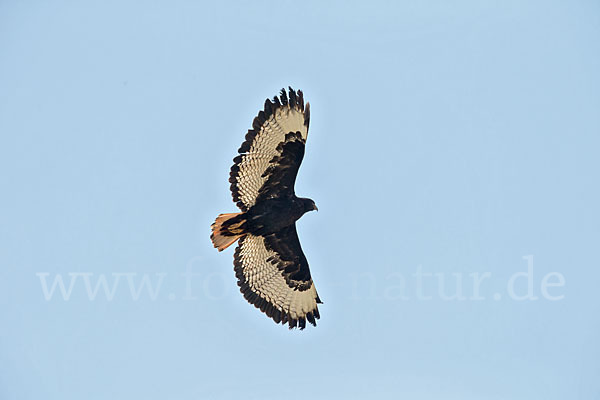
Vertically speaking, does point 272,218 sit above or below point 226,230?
above

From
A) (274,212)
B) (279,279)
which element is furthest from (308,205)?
(279,279)

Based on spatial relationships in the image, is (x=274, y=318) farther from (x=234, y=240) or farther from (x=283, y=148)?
(x=283, y=148)

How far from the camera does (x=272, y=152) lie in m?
12.7

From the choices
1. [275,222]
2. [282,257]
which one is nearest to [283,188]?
[275,222]

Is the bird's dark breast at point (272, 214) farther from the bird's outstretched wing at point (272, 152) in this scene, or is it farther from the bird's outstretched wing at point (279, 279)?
the bird's outstretched wing at point (279, 279)

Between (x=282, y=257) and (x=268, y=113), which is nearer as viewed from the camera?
(x=268, y=113)

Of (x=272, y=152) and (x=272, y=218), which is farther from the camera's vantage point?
(x=272, y=218)

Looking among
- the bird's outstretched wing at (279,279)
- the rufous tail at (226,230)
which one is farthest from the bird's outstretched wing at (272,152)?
the bird's outstretched wing at (279,279)

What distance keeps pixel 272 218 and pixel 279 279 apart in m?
1.54

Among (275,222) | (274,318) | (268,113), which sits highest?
(268,113)

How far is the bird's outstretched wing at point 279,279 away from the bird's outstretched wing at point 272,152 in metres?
1.15

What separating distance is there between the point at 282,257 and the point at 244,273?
2.47 ft

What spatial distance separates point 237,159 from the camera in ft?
41.7

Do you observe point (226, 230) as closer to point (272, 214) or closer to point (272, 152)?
point (272, 214)
